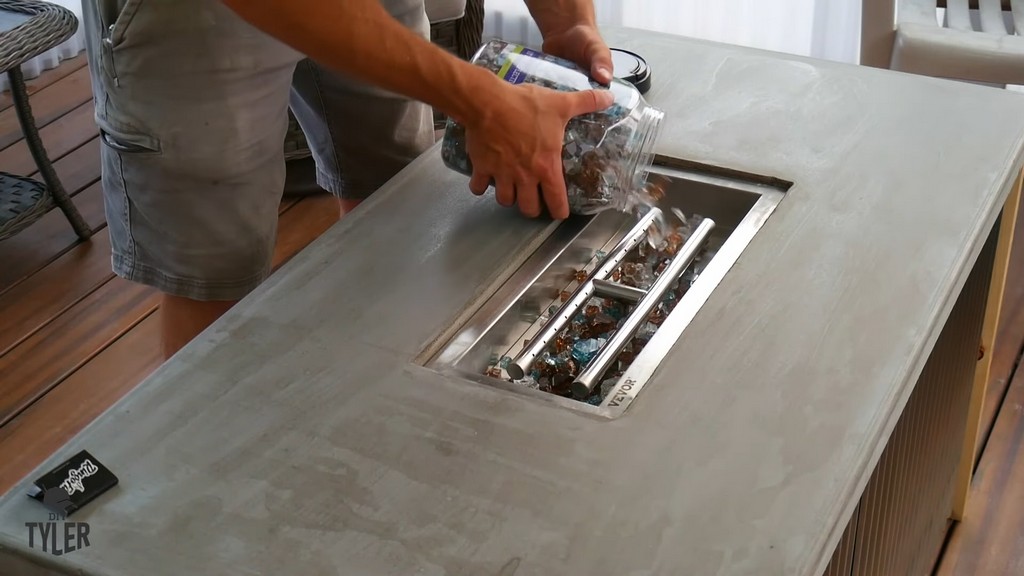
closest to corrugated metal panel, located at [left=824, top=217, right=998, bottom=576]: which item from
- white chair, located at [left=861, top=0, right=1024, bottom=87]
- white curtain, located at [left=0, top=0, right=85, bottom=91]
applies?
white chair, located at [left=861, top=0, right=1024, bottom=87]

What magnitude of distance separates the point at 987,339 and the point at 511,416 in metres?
0.86

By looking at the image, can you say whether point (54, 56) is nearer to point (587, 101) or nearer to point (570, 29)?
point (570, 29)

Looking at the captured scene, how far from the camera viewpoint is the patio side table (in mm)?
2248

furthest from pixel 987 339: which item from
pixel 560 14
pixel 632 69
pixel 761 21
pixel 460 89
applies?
pixel 761 21

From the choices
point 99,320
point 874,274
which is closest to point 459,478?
point 874,274

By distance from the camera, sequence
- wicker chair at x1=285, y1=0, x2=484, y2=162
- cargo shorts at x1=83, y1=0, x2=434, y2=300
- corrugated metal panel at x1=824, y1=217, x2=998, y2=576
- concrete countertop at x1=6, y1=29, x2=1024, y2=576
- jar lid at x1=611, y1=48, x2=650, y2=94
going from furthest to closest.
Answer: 1. wicker chair at x1=285, y1=0, x2=484, y2=162
2. jar lid at x1=611, y1=48, x2=650, y2=94
3. cargo shorts at x1=83, y1=0, x2=434, y2=300
4. corrugated metal panel at x1=824, y1=217, x2=998, y2=576
5. concrete countertop at x1=6, y1=29, x2=1024, y2=576

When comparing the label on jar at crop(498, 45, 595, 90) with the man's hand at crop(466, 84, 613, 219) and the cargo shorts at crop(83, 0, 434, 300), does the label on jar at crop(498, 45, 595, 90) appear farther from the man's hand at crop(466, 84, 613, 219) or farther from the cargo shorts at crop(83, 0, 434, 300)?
the cargo shorts at crop(83, 0, 434, 300)

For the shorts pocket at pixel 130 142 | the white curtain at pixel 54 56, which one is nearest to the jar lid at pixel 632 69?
the shorts pocket at pixel 130 142

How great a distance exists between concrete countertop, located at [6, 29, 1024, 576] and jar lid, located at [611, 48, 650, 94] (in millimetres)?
156

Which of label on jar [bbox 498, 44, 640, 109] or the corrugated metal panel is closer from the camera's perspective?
the corrugated metal panel

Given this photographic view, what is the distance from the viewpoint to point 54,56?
3195 mm

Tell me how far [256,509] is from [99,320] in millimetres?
→ 1512

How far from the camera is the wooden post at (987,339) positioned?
1.35 meters

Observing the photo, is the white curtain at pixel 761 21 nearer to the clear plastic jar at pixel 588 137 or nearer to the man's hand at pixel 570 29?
the man's hand at pixel 570 29
